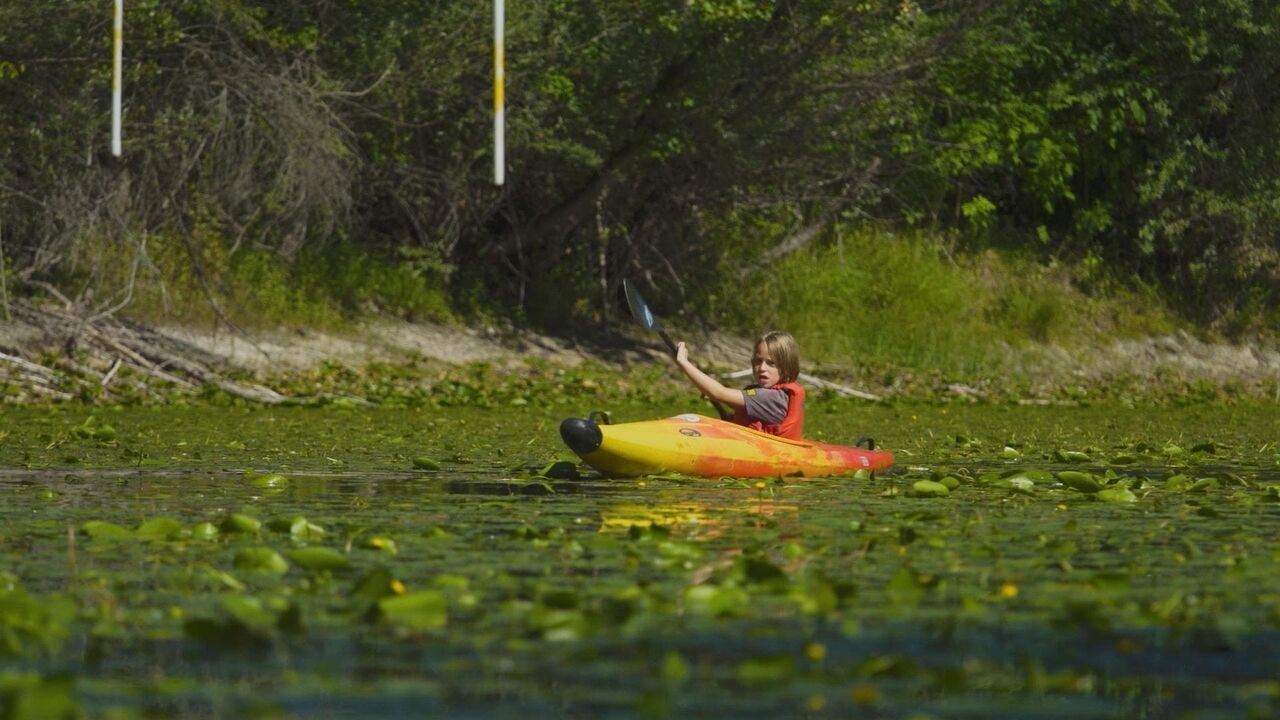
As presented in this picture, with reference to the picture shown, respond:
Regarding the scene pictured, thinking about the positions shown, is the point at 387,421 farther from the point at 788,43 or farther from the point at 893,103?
the point at 893,103

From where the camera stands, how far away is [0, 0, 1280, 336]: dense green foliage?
19.8 meters

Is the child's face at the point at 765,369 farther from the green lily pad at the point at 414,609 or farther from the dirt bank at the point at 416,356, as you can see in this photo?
the dirt bank at the point at 416,356

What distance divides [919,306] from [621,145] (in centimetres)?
524

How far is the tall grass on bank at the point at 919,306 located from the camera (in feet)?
82.6

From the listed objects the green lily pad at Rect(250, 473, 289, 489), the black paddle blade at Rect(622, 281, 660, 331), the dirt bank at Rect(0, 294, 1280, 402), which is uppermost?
the black paddle blade at Rect(622, 281, 660, 331)

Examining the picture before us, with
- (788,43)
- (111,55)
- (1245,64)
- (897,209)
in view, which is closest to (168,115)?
(111,55)

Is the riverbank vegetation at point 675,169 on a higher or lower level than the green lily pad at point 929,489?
higher

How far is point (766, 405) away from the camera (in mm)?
12359

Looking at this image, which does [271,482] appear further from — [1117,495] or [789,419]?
[1117,495]

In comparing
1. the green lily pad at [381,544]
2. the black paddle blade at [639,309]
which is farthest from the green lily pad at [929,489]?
the black paddle blade at [639,309]

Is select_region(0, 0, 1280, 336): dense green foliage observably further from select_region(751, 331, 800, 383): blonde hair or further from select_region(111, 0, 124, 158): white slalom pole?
select_region(751, 331, 800, 383): blonde hair

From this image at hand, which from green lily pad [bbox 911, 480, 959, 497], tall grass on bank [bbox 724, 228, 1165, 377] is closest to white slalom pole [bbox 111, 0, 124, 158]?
tall grass on bank [bbox 724, 228, 1165, 377]

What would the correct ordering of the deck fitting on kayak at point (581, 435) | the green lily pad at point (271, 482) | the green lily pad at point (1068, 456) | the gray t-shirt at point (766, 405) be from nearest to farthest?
the green lily pad at point (271, 482) < the deck fitting on kayak at point (581, 435) < the gray t-shirt at point (766, 405) < the green lily pad at point (1068, 456)

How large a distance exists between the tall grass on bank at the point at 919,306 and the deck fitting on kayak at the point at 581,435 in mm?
13906
